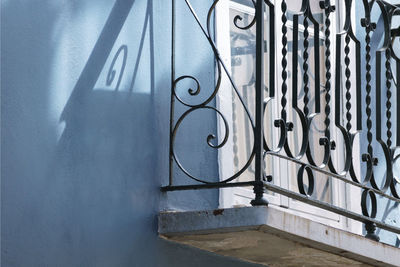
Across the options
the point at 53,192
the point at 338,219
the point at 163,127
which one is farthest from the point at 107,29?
the point at 338,219

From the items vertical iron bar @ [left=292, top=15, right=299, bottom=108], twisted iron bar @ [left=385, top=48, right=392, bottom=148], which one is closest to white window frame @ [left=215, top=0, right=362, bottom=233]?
vertical iron bar @ [left=292, top=15, right=299, bottom=108]

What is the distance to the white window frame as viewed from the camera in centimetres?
539

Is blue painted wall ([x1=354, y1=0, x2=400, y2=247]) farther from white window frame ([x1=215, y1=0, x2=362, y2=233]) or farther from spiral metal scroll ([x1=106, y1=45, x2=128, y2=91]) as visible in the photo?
spiral metal scroll ([x1=106, y1=45, x2=128, y2=91])

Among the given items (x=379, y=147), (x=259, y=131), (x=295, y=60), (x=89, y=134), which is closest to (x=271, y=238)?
(x=259, y=131)

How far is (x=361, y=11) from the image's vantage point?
6.89m

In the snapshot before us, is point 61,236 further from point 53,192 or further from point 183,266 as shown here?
point 183,266

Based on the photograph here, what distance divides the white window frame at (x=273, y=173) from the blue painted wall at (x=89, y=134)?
11cm

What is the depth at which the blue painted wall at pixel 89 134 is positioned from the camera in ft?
14.1

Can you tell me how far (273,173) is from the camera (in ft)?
19.3

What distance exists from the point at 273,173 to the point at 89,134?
1.50 meters

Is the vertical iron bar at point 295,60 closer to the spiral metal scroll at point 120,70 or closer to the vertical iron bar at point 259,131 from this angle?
the vertical iron bar at point 259,131

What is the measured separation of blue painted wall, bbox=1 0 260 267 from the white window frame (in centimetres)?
11

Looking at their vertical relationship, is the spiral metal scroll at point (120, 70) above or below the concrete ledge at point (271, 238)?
above

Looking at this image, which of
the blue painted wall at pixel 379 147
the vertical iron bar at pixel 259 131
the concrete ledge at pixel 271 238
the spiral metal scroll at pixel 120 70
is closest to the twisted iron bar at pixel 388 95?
the concrete ledge at pixel 271 238
